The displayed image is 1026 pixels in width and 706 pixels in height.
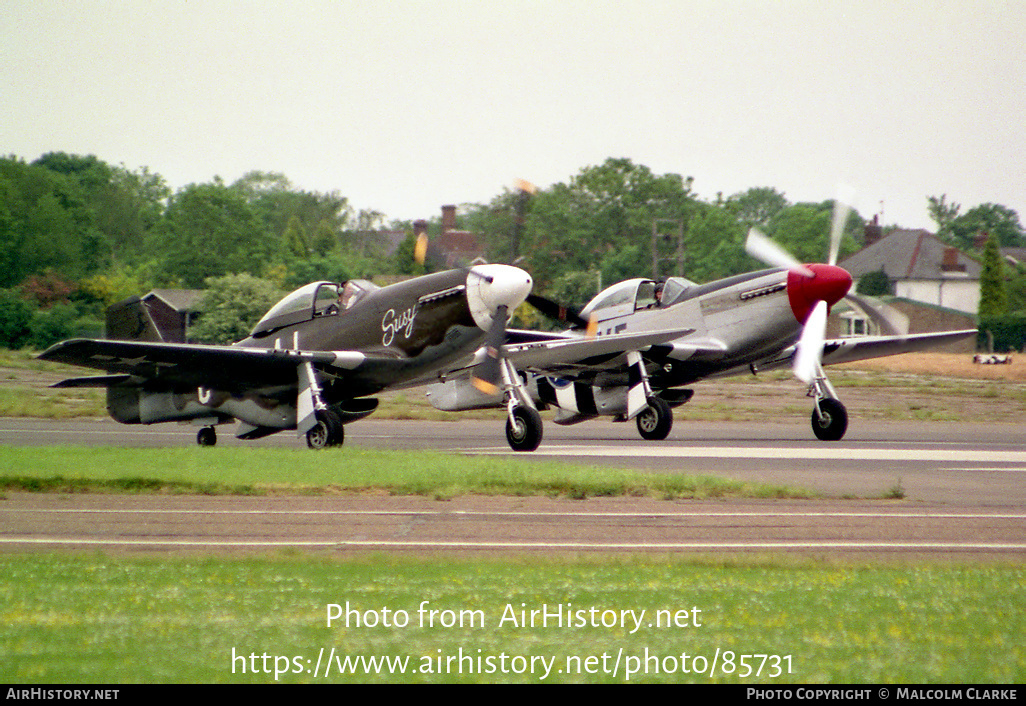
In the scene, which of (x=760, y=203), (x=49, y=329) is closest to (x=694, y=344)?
(x=49, y=329)

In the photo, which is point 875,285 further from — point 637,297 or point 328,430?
point 328,430

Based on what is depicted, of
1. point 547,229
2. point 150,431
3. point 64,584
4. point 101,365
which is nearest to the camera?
point 64,584

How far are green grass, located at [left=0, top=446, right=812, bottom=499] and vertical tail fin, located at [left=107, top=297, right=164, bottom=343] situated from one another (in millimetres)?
4891

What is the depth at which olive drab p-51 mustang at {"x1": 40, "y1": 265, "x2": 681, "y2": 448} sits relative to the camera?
669 inches


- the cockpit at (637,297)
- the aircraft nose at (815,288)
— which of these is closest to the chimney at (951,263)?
the cockpit at (637,297)

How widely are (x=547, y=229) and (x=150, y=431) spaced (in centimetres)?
5961

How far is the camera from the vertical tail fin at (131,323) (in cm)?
1945

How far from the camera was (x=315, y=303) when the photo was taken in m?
19.0

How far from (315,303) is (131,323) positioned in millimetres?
3386

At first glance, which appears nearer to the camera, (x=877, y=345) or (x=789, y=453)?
(x=789, y=453)

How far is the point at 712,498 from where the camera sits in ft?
38.4

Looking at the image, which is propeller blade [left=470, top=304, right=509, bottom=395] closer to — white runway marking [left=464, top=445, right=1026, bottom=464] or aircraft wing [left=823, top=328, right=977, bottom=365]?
white runway marking [left=464, top=445, right=1026, bottom=464]
